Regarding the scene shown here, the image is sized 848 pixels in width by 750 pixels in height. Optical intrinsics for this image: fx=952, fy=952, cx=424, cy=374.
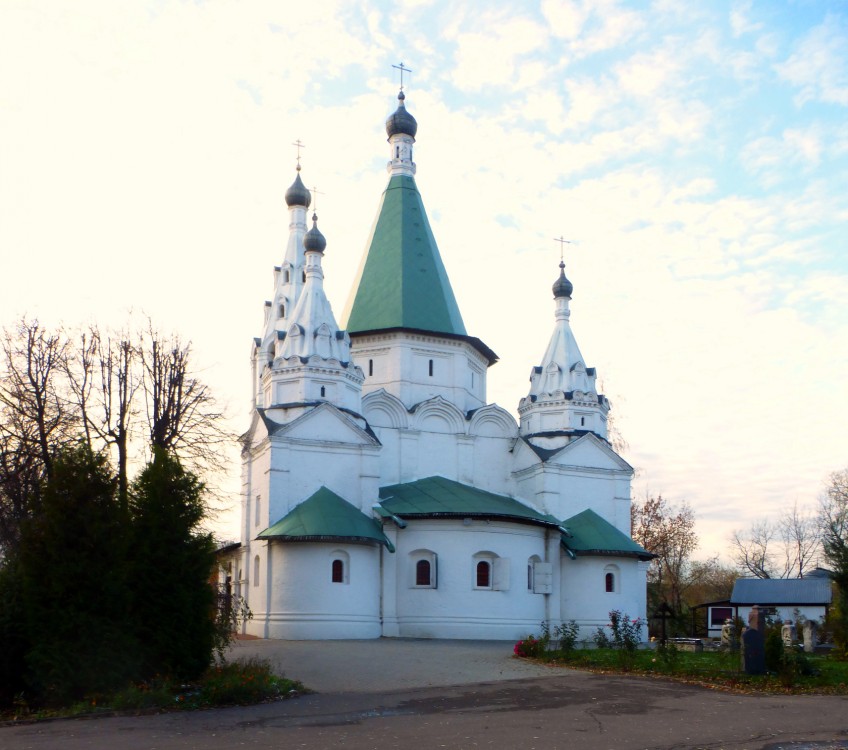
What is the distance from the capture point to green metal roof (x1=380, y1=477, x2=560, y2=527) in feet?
87.6

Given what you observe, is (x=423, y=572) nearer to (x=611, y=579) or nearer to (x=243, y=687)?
(x=611, y=579)

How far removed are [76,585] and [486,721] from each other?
19.3 ft

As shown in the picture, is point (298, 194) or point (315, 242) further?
point (298, 194)

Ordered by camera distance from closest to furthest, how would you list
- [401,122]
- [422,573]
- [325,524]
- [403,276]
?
[325,524], [422,573], [403,276], [401,122]

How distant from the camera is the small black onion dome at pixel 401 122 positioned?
34.5 meters

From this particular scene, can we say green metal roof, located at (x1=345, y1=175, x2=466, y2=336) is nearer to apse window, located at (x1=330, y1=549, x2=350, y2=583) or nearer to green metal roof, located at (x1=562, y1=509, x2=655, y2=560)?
green metal roof, located at (x1=562, y1=509, x2=655, y2=560)

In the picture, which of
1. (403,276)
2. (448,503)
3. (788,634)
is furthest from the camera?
(403,276)

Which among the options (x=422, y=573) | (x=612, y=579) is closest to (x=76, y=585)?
(x=422, y=573)

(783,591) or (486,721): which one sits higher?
(486,721)

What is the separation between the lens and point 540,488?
99.6ft

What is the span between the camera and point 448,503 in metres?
27.2

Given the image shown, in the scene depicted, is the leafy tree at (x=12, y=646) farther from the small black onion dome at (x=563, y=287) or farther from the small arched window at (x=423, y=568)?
the small black onion dome at (x=563, y=287)

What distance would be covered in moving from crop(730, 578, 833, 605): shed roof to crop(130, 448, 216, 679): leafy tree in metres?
30.2

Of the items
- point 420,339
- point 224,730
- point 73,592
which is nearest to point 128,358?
point 420,339
